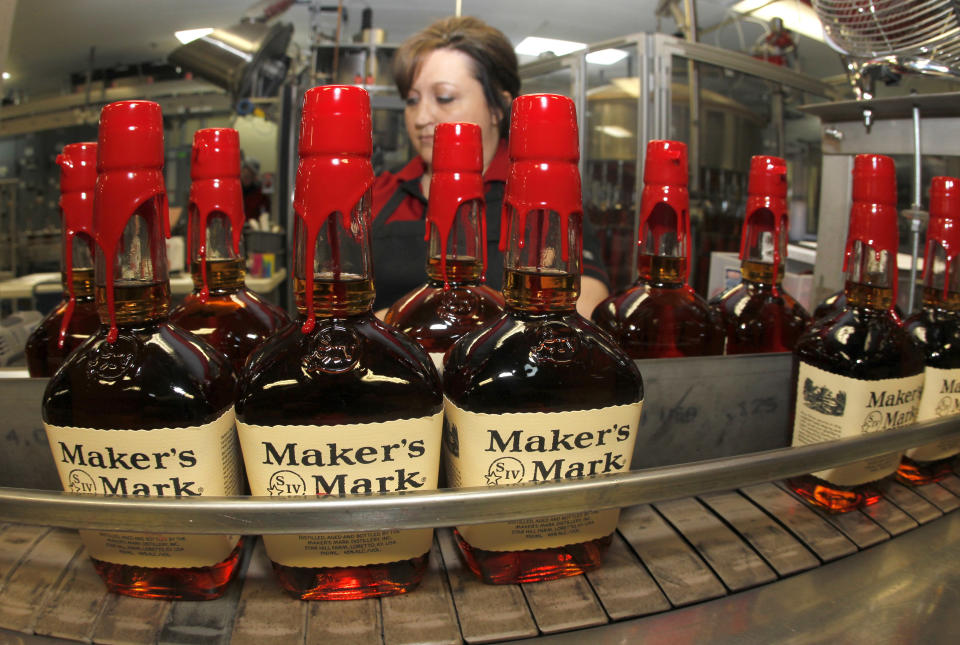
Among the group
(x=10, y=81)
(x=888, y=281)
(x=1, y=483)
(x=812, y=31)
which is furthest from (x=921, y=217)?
(x=10, y=81)

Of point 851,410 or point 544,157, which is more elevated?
point 544,157

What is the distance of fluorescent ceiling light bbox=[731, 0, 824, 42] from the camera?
253cm

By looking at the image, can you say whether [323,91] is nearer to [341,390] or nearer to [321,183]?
[321,183]

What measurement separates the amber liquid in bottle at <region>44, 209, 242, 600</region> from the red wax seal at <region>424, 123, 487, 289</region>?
0.64 ft

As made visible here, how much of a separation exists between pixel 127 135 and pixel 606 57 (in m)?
1.77

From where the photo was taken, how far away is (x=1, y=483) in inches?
17.2

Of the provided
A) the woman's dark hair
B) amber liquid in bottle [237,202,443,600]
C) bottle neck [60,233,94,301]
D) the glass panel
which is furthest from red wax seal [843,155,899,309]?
the glass panel

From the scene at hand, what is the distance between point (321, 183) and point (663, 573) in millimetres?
326

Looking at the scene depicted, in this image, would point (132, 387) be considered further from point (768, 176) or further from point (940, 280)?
point (940, 280)

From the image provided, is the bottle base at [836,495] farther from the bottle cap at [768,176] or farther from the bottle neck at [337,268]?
the bottle neck at [337,268]

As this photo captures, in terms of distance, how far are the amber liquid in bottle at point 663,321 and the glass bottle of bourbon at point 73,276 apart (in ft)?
1.38

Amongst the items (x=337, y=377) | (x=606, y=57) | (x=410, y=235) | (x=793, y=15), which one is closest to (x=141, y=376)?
(x=337, y=377)

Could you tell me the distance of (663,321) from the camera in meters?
0.56

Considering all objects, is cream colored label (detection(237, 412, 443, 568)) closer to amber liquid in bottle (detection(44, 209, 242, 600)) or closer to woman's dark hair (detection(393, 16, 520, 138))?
amber liquid in bottle (detection(44, 209, 242, 600))
